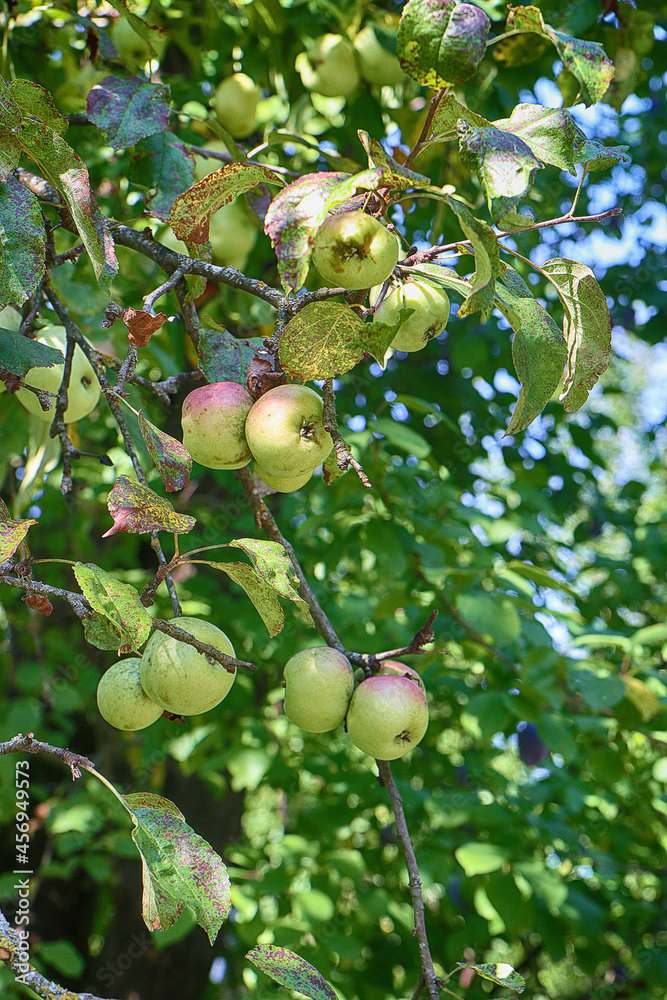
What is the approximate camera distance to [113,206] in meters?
2.89

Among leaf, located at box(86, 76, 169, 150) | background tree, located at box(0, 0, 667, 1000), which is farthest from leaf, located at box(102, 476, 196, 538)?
leaf, located at box(86, 76, 169, 150)

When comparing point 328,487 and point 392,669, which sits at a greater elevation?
point 392,669

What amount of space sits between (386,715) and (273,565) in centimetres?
33

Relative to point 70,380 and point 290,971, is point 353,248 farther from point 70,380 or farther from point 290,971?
point 290,971

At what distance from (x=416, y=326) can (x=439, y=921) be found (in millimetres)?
3599

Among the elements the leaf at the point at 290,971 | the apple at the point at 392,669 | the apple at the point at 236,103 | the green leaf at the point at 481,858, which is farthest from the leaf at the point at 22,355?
the green leaf at the point at 481,858

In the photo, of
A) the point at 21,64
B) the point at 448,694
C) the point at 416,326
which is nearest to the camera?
the point at 416,326

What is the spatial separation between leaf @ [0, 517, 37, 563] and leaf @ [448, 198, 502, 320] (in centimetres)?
55

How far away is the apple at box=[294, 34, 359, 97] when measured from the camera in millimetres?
2471

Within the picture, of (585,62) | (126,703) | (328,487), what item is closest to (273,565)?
(126,703)

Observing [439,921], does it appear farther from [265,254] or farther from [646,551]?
[265,254]

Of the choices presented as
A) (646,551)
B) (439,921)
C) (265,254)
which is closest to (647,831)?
(439,921)

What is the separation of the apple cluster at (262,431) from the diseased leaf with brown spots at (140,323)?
0.38 ft

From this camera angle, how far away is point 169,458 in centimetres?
106
